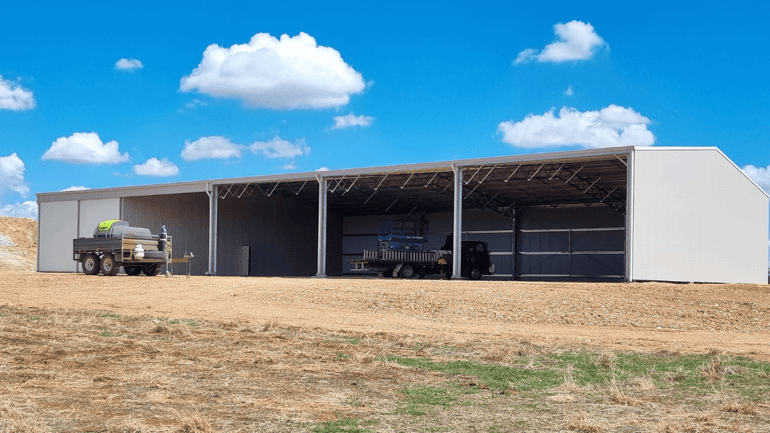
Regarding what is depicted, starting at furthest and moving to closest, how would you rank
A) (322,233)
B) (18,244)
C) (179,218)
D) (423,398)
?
(18,244)
(179,218)
(322,233)
(423,398)

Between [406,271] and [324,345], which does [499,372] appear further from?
[406,271]

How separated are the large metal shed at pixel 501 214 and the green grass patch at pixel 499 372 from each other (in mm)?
16455

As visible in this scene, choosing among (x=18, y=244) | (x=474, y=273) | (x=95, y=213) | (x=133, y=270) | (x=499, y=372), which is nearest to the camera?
(x=499, y=372)

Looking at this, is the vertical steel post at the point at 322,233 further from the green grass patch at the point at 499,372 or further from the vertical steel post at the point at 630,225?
the green grass patch at the point at 499,372

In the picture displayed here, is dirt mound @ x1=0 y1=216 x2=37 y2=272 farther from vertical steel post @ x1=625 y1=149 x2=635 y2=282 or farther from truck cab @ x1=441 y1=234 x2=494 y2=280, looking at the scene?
vertical steel post @ x1=625 y1=149 x2=635 y2=282

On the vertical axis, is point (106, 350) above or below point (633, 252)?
below

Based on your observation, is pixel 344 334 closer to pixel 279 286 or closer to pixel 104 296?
pixel 279 286

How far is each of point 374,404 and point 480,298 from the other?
1420 cm

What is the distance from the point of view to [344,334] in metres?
14.9

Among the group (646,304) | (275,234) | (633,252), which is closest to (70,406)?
(646,304)

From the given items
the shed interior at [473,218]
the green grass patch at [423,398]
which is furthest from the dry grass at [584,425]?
the shed interior at [473,218]

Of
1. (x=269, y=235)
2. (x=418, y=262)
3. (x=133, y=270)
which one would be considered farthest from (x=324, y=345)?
(x=269, y=235)

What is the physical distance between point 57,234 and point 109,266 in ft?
37.1

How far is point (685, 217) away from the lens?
85.9 feet
